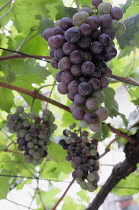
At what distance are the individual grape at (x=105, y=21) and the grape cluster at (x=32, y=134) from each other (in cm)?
47

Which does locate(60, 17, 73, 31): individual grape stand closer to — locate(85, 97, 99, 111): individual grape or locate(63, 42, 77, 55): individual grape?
locate(63, 42, 77, 55): individual grape

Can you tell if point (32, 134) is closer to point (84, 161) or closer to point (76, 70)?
point (84, 161)

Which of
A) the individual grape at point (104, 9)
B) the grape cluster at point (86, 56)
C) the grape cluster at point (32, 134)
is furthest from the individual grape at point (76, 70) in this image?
the grape cluster at point (32, 134)

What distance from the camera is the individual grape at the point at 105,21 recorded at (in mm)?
443

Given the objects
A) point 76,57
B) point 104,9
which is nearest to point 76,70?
point 76,57

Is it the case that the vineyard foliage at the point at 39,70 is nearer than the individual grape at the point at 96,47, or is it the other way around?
the individual grape at the point at 96,47

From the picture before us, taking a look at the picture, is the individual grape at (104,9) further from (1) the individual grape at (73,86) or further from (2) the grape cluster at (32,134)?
(2) the grape cluster at (32,134)

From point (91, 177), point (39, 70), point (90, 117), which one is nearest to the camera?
point (90, 117)

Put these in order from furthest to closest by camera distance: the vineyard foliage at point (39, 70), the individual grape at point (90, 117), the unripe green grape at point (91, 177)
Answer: the unripe green grape at point (91, 177) → the vineyard foliage at point (39, 70) → the individual grape at point (90, 117)

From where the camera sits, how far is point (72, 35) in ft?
1.39

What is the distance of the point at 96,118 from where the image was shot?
1.34ft

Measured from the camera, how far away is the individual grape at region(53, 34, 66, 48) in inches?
17.8

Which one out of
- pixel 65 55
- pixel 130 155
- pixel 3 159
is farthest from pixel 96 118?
pixel 3 159

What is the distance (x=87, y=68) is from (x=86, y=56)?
3 centimetres
